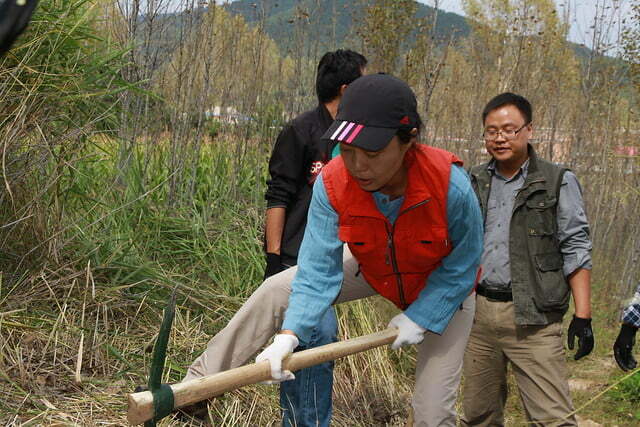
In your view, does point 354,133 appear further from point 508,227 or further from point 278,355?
point 508,227

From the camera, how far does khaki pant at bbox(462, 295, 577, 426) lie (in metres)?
2.96

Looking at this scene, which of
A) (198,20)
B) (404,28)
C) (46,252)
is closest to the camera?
(46,252)

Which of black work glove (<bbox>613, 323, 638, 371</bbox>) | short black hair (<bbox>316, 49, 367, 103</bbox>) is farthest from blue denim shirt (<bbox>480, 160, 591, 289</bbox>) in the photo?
short black hair (<bbox>316, 49, 367, 103</bbox>)

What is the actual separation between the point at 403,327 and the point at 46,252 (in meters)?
1.75

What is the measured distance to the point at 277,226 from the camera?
124 inches

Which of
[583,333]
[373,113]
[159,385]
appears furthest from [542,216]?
[159,385]

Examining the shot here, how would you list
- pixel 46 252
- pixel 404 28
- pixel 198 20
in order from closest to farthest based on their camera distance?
pixel 46 252
pixel 198 20
pixel 404 28

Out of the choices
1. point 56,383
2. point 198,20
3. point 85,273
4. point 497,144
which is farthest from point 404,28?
point 56,383

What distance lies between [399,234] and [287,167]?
1004mm

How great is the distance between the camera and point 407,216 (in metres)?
2.24

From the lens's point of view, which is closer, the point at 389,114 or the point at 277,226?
the point at 389,114

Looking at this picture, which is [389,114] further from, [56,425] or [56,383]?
[56,383]

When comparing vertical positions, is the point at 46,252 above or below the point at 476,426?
above

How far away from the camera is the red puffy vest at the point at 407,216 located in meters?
2.19
